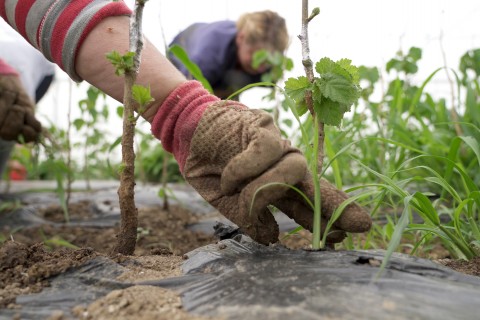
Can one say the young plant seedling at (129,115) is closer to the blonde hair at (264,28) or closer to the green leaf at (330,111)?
the green leaf at (330,111)

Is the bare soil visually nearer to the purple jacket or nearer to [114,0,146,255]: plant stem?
[114,0,146,255]: plant stem

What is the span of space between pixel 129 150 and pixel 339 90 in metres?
0.45

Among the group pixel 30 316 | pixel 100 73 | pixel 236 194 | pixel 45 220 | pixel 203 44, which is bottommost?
pixel 45 220

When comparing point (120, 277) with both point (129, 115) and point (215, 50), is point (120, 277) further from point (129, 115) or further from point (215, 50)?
point (215, 50)

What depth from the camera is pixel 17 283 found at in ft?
2.89

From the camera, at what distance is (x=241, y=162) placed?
0.93 m

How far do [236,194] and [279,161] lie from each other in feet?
0.46

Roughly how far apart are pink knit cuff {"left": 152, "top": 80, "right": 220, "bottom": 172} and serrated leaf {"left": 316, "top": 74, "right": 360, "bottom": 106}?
0.90 feet

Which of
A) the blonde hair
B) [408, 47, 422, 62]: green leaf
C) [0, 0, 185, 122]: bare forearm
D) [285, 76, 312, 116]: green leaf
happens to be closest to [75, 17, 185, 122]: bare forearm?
[0, 0, 185, 122]: bare forearm

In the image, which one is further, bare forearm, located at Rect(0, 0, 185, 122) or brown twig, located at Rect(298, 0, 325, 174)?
bare forearm, located at Rect(0, 0, 185, 122)

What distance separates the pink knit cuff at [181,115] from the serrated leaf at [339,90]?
0.90ft

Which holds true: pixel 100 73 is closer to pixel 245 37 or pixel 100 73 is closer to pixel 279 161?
pixel 279 161

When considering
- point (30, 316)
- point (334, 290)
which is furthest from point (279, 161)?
point (30, 316)

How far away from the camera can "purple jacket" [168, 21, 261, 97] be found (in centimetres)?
374
